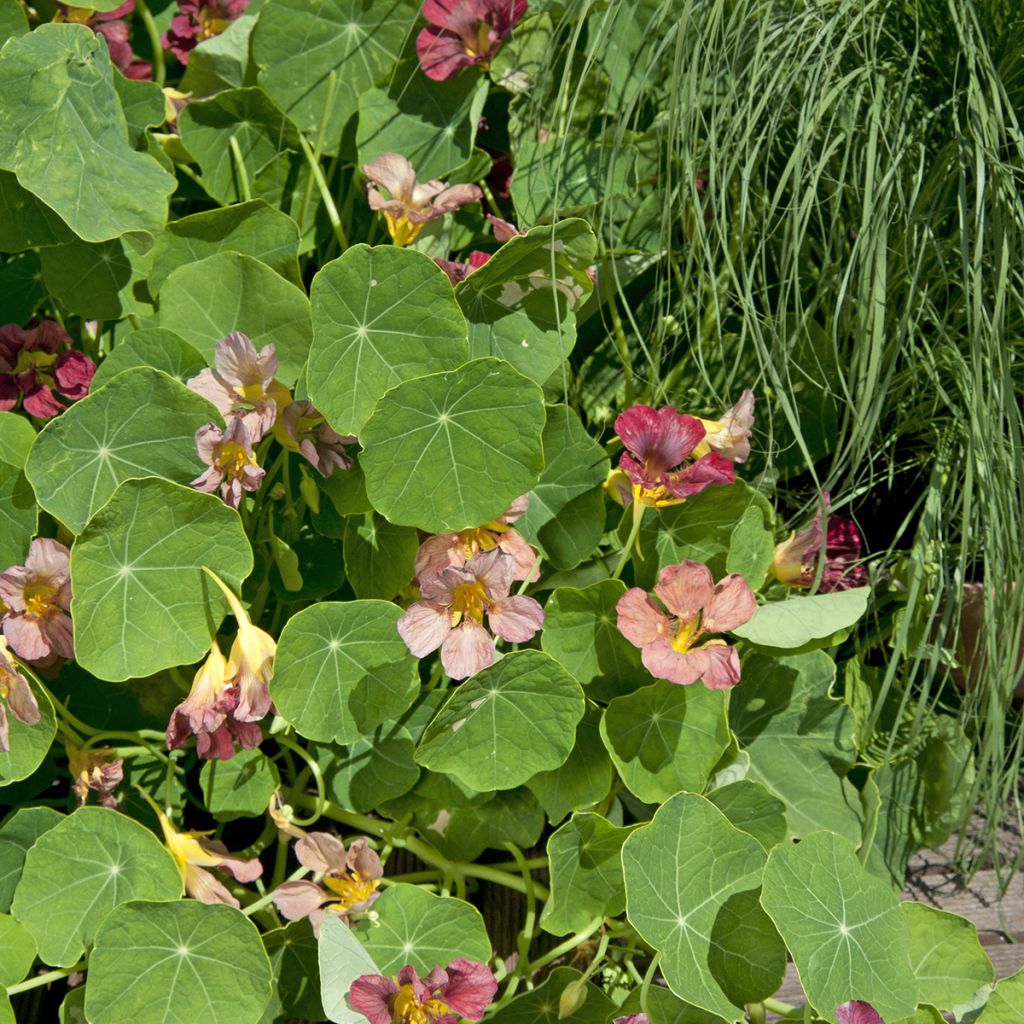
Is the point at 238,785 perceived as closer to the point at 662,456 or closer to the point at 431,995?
the point at 431,995

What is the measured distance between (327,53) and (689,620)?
68 centimetres

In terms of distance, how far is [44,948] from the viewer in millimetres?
855

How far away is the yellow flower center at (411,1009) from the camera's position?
0.81m

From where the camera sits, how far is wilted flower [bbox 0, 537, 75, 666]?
2.88 feet

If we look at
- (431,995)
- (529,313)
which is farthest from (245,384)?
(431,995)

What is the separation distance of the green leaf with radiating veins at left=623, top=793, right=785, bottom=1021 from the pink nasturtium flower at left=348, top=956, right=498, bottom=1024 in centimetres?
12

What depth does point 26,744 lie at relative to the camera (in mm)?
894

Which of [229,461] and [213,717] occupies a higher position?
[229,461]

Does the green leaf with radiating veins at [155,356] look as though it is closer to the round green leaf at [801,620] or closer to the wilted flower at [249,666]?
the wilted flower at [249,666]

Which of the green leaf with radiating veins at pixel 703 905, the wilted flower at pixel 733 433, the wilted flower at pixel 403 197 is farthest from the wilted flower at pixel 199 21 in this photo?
the green leaf with radiating veins at pixel 703 905

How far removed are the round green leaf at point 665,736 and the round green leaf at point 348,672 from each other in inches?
7.1

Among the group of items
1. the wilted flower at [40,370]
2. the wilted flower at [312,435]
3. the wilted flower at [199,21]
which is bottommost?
the wilted flower at [40,370]

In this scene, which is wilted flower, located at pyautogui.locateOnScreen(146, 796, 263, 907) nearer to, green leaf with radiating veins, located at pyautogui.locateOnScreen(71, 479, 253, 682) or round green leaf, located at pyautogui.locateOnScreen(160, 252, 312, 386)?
green leaf with radiating veins, located at pyautogui.locateOnScreen(71, 479, 253, 682)

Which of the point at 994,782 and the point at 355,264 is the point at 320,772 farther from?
the point at 994,782
